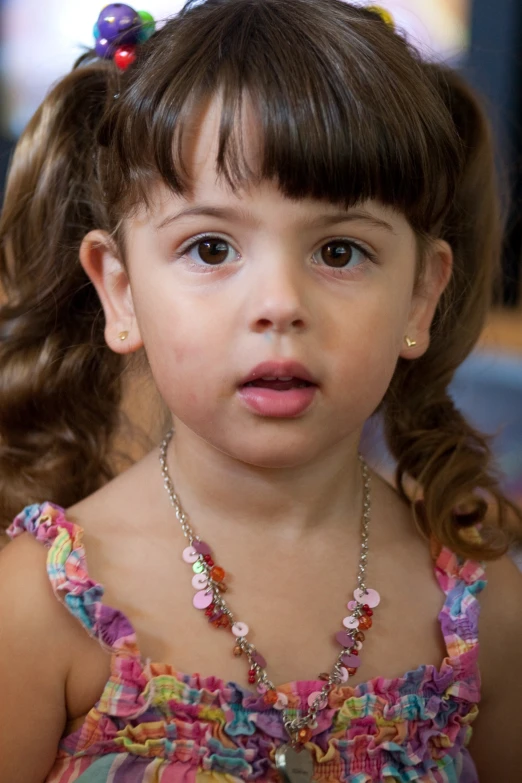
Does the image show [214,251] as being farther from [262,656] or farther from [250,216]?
[262,656]

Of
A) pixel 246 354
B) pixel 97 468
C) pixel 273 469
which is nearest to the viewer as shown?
pixel 246 354

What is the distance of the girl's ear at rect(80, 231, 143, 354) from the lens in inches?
39.4

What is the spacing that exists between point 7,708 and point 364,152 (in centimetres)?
55

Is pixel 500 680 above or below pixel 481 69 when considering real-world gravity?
below

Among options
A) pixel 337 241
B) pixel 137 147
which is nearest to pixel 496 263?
pixel 337 241

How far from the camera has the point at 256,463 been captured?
0.88 m

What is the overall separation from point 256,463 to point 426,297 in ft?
0.90

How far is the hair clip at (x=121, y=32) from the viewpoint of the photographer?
3.32 feet

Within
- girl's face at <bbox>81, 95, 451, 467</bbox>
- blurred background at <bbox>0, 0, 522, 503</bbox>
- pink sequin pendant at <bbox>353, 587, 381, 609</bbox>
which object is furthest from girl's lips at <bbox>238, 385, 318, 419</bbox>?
blurred background at <bbox>0, 0, 522, 503</bbox>

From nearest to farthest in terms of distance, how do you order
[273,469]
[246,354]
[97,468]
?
[246,354], [273,469], [97,468]

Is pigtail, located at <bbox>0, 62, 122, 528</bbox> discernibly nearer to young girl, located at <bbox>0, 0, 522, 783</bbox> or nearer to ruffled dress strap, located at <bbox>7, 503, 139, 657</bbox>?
young girl, located at <bbox>0, 0, 522, 783</bbox>

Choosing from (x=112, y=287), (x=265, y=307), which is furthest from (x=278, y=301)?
(x=112, y=287)

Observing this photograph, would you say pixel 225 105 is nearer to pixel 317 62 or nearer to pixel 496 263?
pixel 317 62

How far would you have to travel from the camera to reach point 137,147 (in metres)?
0.90
